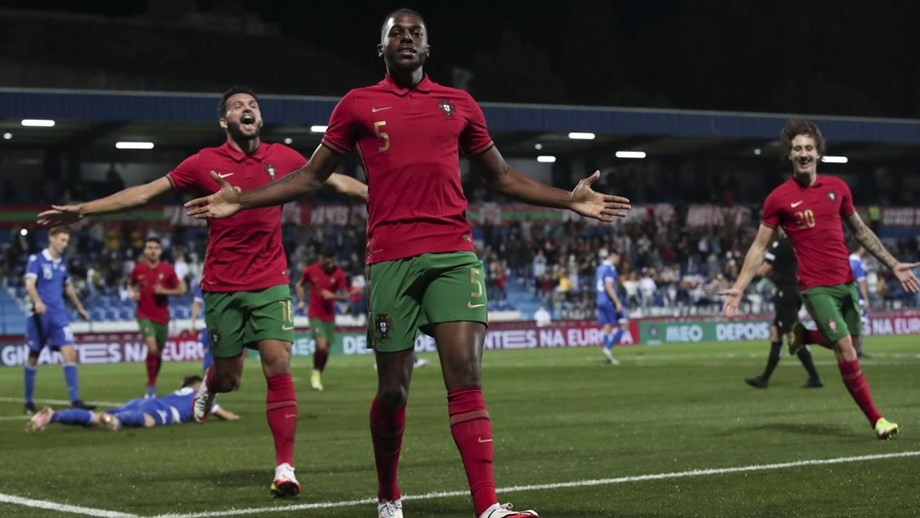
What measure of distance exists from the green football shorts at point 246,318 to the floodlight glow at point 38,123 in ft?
114

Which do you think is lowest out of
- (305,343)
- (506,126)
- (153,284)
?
(305,343)

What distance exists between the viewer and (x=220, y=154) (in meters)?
9.09

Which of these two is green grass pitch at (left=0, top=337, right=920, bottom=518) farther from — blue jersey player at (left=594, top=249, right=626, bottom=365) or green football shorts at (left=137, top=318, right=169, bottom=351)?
blue jersey player at (left=594, top=249, right=626, bottom=365)

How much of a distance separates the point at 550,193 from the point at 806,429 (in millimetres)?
6280

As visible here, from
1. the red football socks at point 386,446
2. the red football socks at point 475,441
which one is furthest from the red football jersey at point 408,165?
the red football socks at point 386,446

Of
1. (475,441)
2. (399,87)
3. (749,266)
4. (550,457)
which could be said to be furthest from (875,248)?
(475,441)

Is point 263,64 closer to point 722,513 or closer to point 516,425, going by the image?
point 516,425

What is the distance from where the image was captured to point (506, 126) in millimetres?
46938

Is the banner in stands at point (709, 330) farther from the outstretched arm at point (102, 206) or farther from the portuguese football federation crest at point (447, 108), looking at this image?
the portuguese football federation crest at point (447, 108)

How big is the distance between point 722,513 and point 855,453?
317 centimetres

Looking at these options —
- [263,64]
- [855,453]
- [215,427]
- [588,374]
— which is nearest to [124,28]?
[263,64]

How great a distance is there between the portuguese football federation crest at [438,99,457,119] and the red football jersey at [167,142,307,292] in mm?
2709

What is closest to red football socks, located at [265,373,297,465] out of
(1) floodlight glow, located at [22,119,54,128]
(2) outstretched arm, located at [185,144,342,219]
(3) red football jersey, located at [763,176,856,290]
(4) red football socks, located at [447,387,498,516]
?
(2) outstretched arm, located at [185,144,342,219]

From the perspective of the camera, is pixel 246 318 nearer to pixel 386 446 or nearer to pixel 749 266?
pixel 386 446
